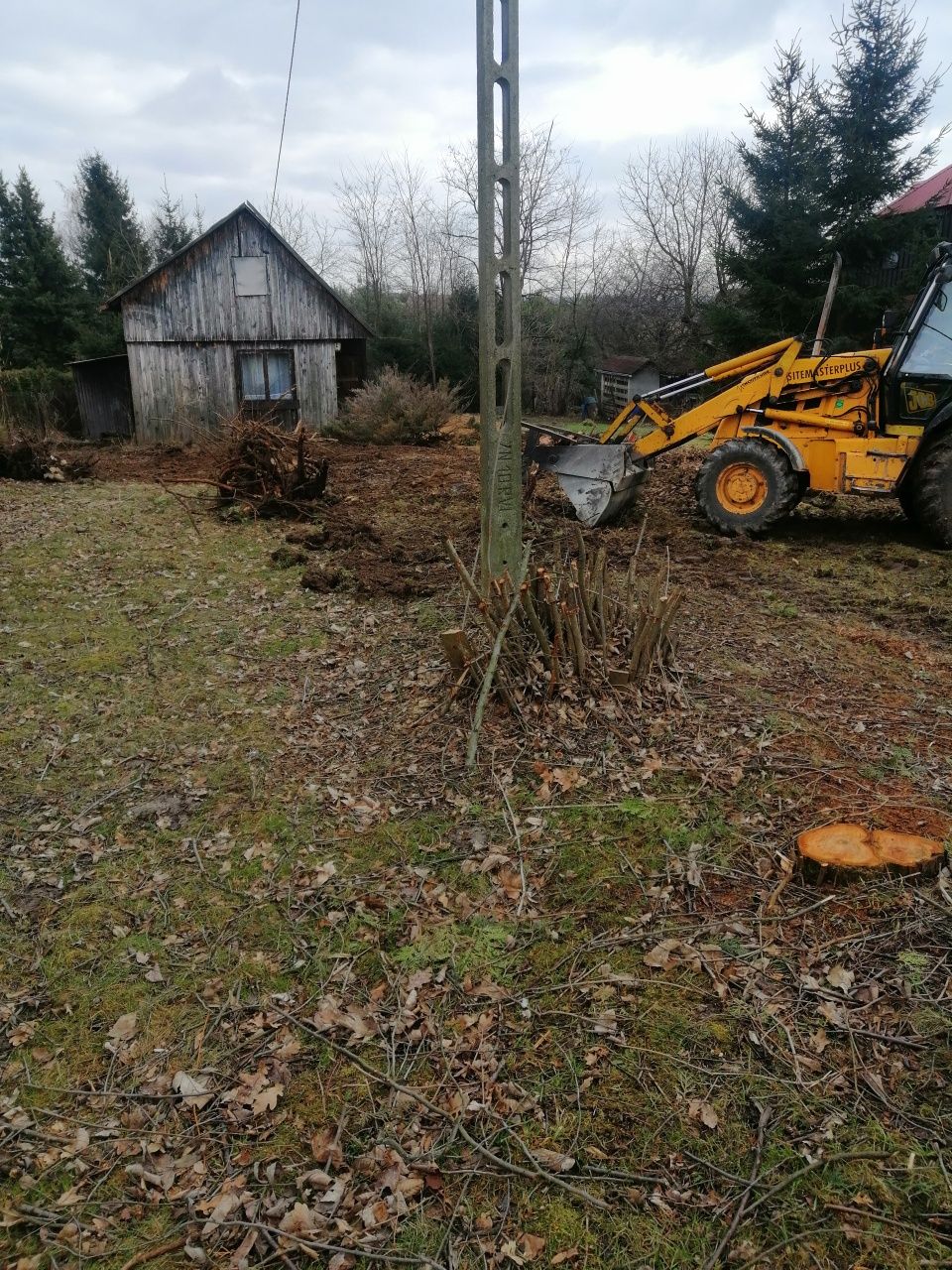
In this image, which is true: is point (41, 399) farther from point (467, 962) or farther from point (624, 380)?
point (467, 962)

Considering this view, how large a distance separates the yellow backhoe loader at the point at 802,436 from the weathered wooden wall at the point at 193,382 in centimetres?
1143

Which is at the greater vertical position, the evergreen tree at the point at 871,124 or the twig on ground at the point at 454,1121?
the evergreen tree at the point at 871,124

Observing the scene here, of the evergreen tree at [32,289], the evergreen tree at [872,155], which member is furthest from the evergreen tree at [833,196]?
the evergreen tree at [32,289]

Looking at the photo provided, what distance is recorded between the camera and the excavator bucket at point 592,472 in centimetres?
935

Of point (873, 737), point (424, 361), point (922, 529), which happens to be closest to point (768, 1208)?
point (873, 737)

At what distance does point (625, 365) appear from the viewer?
92.8 feet

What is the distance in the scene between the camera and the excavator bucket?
9352mm

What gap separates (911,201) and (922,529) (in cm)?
2241

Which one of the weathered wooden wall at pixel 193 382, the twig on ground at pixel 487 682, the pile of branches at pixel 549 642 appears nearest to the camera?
the twig on ground at pixel 487 682

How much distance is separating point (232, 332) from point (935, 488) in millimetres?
16138

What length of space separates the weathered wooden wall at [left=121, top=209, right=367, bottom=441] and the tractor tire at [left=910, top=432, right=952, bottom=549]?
14.7 meters

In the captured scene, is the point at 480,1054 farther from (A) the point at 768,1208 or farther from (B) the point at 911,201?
(B) the point at 911,201

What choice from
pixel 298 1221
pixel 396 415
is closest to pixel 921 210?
pixel 396 415

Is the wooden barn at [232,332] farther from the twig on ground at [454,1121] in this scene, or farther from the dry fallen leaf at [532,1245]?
the dry fallen leaf at [532,1245]
